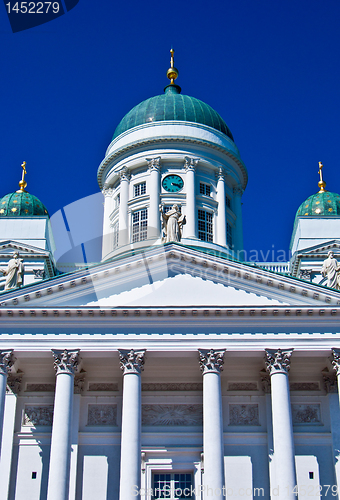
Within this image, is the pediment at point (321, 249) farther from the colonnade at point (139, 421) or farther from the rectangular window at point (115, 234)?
the rectangular window at point (115, 234)

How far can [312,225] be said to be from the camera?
41.6 meters

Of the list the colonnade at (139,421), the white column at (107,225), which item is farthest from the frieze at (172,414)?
the white column at (107,225)

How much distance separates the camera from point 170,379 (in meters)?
30.4

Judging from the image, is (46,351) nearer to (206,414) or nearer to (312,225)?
(206,414)

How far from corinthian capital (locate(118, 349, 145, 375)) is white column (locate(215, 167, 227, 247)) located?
58.7 feet

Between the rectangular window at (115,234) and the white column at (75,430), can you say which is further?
the rectangular window at (115,234)

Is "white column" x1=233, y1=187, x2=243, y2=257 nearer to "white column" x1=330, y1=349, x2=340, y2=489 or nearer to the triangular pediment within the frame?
the triangular pediment

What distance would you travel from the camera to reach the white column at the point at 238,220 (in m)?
46.8

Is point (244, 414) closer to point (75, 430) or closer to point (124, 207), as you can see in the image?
point (75, 430)

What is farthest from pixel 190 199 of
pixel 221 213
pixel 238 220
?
pixel 238 220

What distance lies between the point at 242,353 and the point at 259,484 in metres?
5.25

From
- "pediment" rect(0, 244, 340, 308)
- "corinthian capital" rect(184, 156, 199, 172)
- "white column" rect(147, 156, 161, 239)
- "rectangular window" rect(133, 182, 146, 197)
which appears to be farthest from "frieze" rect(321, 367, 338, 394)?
"rectangular window" rect(133, 182, 146, 197)

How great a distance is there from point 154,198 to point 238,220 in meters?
6.58

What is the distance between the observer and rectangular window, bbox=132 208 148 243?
146 feet
